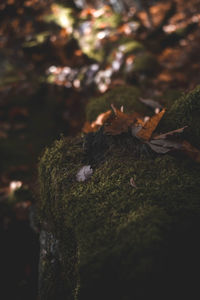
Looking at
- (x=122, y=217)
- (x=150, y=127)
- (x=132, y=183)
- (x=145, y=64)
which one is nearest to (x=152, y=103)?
(x=150, y=127)

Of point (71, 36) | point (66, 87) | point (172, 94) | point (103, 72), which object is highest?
point (71, 36)

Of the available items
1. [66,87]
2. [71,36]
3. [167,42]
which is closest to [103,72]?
[66,87]

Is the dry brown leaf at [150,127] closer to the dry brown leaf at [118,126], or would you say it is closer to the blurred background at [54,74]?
the dry brown leaf at [118,126]

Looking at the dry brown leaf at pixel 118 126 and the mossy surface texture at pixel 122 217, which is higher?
the dry brown leaf at pixel 118 126

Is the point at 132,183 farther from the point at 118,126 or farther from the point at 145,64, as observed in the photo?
the point at 145,64

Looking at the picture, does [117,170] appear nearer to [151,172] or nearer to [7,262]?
[151,172]

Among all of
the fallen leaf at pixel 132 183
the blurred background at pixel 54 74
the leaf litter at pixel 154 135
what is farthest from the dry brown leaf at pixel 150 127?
the blurred background at pixel 54 74
